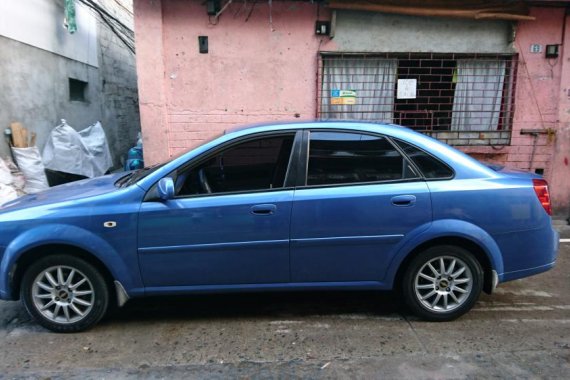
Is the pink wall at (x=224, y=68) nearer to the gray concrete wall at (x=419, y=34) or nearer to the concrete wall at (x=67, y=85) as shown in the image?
the gray concrete wall at (x=419, y=34)

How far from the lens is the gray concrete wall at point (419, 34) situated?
688 centimetres

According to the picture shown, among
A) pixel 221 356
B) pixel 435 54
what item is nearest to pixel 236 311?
pixel 221 356

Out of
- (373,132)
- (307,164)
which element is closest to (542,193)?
(373,132)

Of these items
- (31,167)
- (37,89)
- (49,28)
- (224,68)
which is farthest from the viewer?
(49,28)

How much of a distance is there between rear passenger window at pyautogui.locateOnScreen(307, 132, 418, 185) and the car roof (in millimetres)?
72

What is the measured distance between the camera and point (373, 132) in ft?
12.0

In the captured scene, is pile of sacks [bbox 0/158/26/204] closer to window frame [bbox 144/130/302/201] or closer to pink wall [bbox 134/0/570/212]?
pink wall [bbox 134/0/570/212]

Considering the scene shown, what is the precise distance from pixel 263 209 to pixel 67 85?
7.31 meters

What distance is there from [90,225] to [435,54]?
5.79m

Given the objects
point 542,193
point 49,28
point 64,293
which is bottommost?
point 64,293

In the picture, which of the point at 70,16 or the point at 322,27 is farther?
the point at 70,16

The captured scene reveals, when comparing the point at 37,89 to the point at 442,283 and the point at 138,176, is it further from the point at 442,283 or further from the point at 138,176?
the point at 442,283

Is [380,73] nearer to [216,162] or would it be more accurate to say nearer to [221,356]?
[216,162]

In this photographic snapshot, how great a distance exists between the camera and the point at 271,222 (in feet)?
11.3
